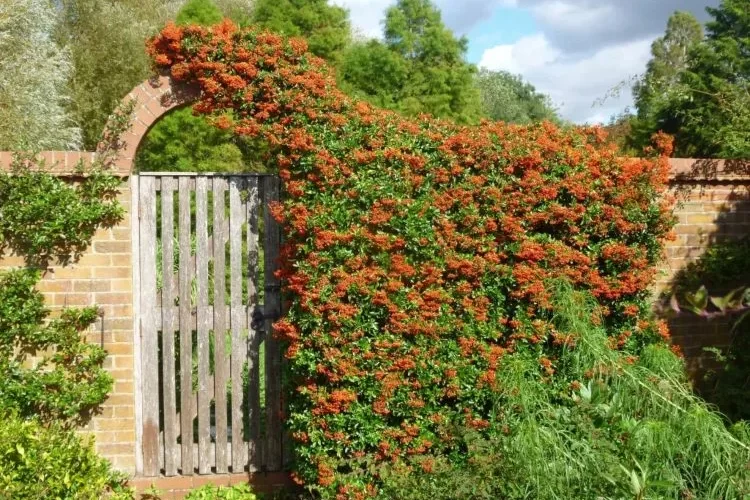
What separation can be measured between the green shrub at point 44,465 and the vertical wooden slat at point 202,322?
2.26 ft

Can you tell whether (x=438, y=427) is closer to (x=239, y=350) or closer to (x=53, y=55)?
(x=239, y=350)

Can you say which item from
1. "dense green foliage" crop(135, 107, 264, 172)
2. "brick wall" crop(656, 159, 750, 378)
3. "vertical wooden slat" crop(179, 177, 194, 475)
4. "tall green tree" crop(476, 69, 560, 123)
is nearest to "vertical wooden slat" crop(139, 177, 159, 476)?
"vertical wooden slat" crop(179, 177, 194, 475)

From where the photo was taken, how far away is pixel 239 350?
196 inches

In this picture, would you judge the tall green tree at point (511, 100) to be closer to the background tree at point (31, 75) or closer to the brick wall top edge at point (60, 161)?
the background tree at point (31, 75)

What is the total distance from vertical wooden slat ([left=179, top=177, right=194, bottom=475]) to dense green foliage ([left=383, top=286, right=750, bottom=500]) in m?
1.54

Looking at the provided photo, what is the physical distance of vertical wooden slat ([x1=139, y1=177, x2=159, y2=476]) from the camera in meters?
4.85

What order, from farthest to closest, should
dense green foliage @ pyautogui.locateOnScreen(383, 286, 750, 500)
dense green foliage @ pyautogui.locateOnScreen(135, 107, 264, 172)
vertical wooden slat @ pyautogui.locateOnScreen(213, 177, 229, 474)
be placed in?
dense green foliage @ pyautogui.locateOnScreen(135, 107, 264, 172) → vertical wooden slat @ pyautogui.locateOnScreen(213, 177, 229, 474) → dense green foliage @ pyautogui.locateOnScreen(383, 286, 750, 500)

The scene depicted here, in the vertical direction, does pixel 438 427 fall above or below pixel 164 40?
below

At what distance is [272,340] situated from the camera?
501 cm

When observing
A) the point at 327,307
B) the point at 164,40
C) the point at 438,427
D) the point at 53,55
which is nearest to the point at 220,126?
the point at 164,40

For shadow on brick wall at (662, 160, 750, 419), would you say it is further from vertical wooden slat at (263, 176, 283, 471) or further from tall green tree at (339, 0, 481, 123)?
tall green tree at (339, 0, 481, 123)

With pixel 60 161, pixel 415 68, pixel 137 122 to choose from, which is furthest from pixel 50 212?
pixel 415 68

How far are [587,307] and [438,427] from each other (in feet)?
4.26

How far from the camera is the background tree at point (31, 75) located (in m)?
13.5
